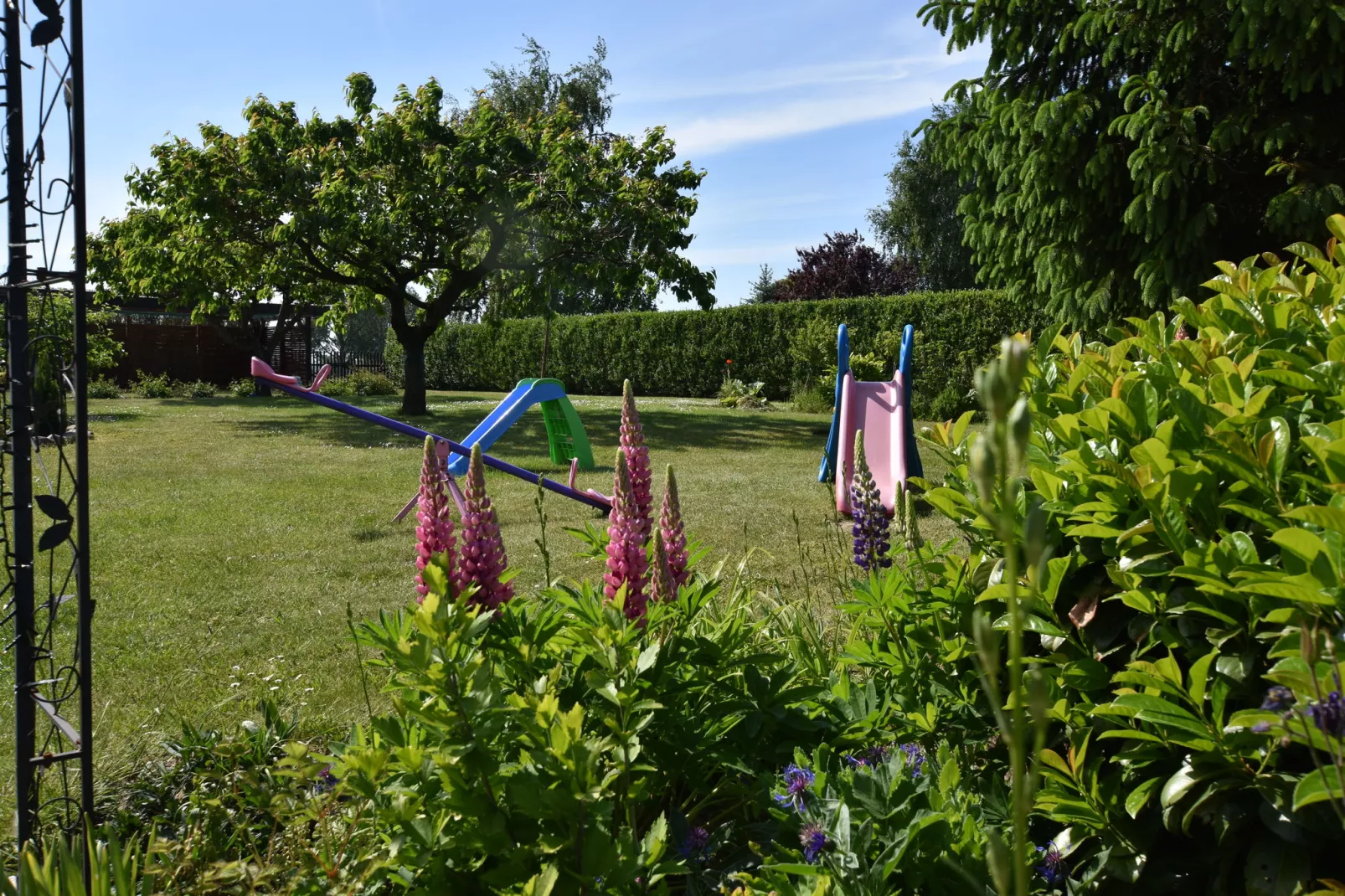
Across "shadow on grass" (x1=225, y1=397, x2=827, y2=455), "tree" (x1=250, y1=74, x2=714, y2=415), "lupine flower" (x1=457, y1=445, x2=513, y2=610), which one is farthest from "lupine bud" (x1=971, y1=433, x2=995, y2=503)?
"tree" (x1=250, y1=74, x2=714, y2=415)

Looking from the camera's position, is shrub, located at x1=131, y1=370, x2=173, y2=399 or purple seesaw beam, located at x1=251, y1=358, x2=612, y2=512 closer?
purple seesaw beam, located at x1=251, y1=358, x2=612, y2=512

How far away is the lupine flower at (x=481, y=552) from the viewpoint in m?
1.86

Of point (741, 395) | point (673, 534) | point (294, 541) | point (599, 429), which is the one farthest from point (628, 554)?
point (741, 395)

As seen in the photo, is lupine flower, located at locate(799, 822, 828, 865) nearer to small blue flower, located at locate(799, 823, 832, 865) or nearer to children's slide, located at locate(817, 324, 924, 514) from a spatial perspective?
small blue flower, located at locate(799, 823, 832, 865)

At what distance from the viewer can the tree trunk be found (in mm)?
16406

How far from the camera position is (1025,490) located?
1810mm

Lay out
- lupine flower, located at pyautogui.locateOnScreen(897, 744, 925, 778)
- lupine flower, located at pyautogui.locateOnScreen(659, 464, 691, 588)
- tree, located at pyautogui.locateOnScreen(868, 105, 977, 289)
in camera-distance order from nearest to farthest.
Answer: lupine flower, located at pyautogui.locateOnScreen(897, 744, 925, 778) → lupine flower, located at pyautogui.locateOnScreen(659, 464, 691, 588) → tree, located at pyautogui.locateOnScreen(868, 105, 977, 289)

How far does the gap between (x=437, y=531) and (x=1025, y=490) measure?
1.18 m

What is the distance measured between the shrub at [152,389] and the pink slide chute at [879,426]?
64.4ft

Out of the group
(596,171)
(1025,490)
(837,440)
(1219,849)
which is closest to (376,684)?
(1025,490)

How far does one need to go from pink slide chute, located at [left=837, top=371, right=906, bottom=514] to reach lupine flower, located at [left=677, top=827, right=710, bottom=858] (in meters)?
5.36

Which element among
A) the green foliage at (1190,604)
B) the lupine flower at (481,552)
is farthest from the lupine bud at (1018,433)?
the lupine flower at (481,552)

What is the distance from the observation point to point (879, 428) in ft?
24.6

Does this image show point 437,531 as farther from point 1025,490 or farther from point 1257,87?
point 1257,87
